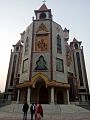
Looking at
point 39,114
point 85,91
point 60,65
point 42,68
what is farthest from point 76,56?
point 39,114

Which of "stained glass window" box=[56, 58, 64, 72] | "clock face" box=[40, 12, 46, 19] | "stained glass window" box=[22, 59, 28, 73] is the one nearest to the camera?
"stained glass window" box=[56, 58, 64, 72]

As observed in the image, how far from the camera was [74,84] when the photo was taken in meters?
33.8

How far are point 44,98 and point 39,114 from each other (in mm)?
19512

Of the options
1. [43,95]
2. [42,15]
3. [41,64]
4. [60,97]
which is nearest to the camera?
[43,95]

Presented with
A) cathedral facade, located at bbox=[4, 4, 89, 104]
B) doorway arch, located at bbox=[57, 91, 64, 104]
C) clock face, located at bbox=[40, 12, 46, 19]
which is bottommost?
doorway arch, located at bbox=[57, 91, 64, 104]

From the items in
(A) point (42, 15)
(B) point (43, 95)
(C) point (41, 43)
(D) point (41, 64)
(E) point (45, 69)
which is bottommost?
(B) point (43, 95)

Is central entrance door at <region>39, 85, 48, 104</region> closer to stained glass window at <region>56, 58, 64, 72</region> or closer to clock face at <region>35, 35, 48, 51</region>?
stained glass window at <region>56, 58, 64, 72</region>

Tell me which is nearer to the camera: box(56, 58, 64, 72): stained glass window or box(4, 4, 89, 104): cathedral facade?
box(4, 4, 89, 104): cathedral facade

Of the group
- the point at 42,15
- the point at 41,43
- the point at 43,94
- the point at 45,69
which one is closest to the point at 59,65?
the point at 45,69

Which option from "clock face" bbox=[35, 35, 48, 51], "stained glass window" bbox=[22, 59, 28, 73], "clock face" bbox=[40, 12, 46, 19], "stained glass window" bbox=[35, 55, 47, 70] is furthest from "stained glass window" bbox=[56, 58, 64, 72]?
"clock face" bbox=[40, 12, 46, 19]

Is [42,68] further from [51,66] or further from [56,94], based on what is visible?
[56,94]

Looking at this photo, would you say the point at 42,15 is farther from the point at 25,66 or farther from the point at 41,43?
the point at 25,66

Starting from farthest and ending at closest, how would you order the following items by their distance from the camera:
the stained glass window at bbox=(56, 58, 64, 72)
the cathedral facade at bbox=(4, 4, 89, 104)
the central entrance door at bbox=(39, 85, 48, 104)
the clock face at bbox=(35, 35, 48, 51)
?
1. the clock face at bbox=(35, 35, 48, 51)
2. the stained glass window at bbox=(56, 58, 64, 72)
3. the central entrance door at bbox=(39, 85, 48, 104)
4. the cathedral facade at bbox=(4, 4, 89, 104)

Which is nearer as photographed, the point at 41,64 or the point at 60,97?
the point at 41,64
